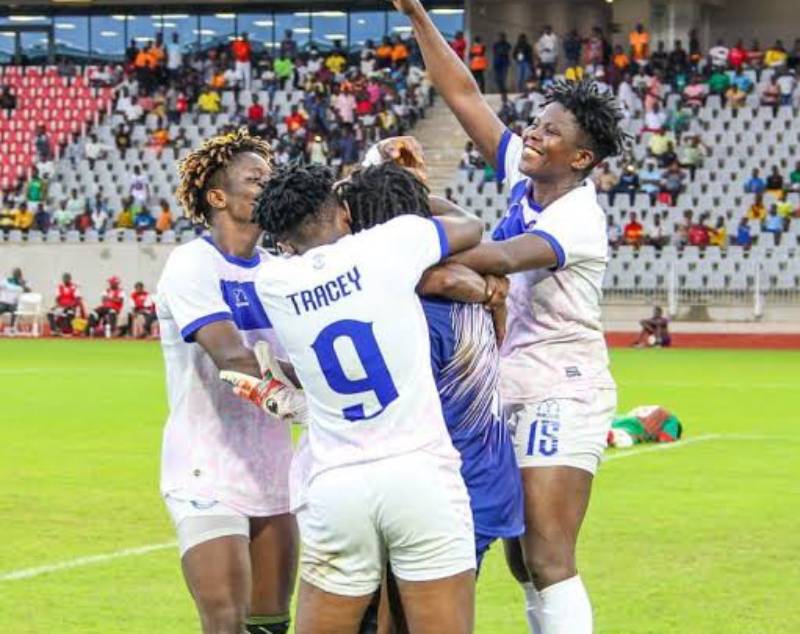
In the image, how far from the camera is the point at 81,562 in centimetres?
1103

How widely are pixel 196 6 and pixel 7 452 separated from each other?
37.8m

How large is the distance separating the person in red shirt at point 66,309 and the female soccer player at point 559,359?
34.0 meters

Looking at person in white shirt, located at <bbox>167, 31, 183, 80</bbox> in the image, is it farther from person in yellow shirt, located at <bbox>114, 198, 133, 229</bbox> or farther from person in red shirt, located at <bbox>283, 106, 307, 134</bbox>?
person in yellow shirt, located at <bbox>114, 198, 133, 229</bbox>

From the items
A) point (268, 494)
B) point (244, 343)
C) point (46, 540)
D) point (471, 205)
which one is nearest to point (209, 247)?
point (244, 343)

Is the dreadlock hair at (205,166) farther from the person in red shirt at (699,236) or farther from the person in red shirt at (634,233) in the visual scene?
the person in red shirt at (634,233)

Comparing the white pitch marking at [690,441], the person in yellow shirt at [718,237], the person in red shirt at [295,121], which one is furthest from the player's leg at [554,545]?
the person in red shirt at [295,121]

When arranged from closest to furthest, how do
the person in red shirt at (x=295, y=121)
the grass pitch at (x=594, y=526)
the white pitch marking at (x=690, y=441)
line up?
the grass pitch at (x=594, y=526) < the white pitch marking at (x=690, y=441) < the person in red shirt at (x=295, y=121)

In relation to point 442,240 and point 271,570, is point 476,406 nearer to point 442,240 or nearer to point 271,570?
point 442,240

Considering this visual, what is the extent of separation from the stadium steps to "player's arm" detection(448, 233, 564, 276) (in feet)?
124

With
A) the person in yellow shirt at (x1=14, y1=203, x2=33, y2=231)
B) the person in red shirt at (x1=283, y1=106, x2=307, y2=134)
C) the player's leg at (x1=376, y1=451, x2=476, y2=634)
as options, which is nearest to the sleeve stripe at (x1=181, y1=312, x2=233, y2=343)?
the player's leg at (x1=376, y1=451, x2=476, y2=634)

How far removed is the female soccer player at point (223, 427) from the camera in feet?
21.1

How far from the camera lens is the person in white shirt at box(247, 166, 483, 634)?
5383 mm

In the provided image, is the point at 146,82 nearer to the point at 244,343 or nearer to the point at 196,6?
the point at 196,6

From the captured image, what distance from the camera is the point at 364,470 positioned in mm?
5422
